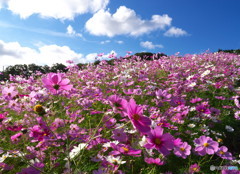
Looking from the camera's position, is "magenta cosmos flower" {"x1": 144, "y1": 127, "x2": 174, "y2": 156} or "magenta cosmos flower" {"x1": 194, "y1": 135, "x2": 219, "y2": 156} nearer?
"magenta cosmos flower" {"x1": 144, "y1": 127, "x2": 174, "y2": 156}

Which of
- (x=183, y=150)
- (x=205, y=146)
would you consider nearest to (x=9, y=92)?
(x=183, y=150)

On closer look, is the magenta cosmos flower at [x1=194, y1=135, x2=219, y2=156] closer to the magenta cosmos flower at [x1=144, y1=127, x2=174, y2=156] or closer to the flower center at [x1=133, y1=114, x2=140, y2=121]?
the magenta cosmos flower at [x1=144, y1=127, x2=174, y2=156]

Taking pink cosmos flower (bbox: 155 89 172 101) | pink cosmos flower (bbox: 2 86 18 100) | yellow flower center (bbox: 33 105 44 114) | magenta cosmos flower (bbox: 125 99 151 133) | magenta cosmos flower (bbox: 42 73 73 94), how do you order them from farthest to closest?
pink cosmos flower (bbox: 155 89 172 101) < pink cosmos flower (bbox: 2 86 18 100) < magenta cosmos flower (bbox: 42 73 73 94) < yellow flower center (bbox: 33 105 44 114) < magenta cosmos flower (bbox: 125 99 151 133)

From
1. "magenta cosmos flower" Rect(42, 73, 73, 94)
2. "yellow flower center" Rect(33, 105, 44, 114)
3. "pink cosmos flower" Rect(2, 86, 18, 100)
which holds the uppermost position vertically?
"magenta cosmos flower" Rect(42, 73, 73, 94)

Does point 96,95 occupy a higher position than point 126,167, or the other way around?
point 96,95

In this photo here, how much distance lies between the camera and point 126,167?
1.73m

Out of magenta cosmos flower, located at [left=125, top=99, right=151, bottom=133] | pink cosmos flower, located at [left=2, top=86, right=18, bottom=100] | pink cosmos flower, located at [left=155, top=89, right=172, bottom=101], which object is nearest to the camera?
magenta cosmos flower, located at [left=125, top=99, right=151, bottom=133]

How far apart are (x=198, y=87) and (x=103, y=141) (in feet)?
8.67

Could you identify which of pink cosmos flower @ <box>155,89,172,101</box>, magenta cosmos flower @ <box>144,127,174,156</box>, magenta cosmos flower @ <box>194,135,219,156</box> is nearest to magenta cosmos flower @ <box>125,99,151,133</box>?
magenta cosmos flower @ <box>144,127,174,156</box>

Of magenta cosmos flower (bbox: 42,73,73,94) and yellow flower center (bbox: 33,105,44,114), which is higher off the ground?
magenta cosmos flower (bbox: 42,73,73,94)

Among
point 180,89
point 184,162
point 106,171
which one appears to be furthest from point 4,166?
point 180,89

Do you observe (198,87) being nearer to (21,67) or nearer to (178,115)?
(178,115)

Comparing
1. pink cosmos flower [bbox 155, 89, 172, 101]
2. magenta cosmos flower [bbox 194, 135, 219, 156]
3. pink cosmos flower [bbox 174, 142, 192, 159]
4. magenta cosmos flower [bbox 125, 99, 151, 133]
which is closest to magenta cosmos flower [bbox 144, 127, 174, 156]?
magenta cosmos flower [bbox 125, 99, 151, 133]

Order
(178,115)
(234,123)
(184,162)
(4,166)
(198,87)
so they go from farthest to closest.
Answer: (198,87) < (234,123) < (178,115) < (184,162) < (4,166)
